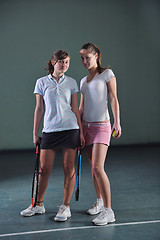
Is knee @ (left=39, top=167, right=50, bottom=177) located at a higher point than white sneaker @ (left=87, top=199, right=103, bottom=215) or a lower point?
higher

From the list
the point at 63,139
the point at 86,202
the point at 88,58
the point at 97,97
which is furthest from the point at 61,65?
the point at 86,202

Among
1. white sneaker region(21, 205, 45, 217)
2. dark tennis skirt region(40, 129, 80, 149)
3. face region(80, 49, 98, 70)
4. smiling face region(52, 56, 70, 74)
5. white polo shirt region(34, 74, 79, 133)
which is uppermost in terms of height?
face region(80, 49, 98, 70)

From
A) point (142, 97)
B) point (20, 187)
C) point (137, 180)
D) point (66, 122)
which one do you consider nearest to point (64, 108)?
point (66, 122)

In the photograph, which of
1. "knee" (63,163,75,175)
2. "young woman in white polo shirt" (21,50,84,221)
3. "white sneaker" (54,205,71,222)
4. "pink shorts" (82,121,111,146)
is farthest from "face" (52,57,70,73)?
"white sneaker" (54,205,71,222)

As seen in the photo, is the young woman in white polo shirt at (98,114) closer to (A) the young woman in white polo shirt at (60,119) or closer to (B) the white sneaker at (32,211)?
(A) the young woman in white polo shirt at (60,119)

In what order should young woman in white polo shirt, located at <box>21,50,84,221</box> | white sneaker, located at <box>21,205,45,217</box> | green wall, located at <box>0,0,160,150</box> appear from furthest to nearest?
green wall, located at <box>0,0,160,150</box> < white sneaker, located at <box>21,205,45,217</box> < young woman in white polo shirt, located at <box>21,50,84,221</box>

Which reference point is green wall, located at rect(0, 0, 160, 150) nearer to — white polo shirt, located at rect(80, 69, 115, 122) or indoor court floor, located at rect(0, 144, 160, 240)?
indoor court floor, located at rect(0, 144, 160, 240)

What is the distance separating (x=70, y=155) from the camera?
2.85 meters

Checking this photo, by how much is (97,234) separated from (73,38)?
4612mm

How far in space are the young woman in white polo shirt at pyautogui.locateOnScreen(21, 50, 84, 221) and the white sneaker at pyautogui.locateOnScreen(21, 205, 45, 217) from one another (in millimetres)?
200

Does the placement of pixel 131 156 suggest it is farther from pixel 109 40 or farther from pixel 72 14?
pixel 72 14

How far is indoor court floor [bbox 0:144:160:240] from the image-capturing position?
2.57m

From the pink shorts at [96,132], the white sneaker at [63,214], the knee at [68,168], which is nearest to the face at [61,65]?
the pink shorts at [96,132]

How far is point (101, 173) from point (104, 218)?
314 millimetres
